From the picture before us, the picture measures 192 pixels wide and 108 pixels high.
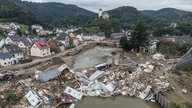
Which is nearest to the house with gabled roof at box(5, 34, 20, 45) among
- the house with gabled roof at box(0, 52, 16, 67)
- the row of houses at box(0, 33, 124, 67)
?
the row of houses at box(0, 33, 124, 67)

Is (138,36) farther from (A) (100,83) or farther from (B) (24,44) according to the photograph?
(B) (24,44)

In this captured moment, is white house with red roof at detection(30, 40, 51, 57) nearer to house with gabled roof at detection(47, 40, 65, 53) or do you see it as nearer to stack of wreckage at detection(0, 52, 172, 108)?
house with gabled roof at detection(47, 40, 65, 53)

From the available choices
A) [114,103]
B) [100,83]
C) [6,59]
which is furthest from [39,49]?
[114,103]

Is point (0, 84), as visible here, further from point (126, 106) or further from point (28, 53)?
point (28, 53)

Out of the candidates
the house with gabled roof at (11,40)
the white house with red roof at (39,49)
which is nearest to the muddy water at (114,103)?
the white house with red roof at (39,49)

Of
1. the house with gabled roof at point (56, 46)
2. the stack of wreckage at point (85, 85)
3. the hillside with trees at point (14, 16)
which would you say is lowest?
the stack of wreckage at point (85, 85)

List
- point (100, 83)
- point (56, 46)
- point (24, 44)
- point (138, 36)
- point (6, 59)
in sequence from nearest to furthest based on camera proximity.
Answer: point (100, 83)
point (6, 59)
point (138, 36)
point (56, 46)
point (24, 44)

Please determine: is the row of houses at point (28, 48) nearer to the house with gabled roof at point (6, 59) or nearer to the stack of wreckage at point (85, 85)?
the house with gabled roof at point (6, 59)

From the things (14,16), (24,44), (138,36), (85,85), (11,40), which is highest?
(14,16)

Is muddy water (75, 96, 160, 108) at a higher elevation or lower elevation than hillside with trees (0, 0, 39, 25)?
lower

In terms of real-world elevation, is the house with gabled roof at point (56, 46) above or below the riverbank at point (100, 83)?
above
